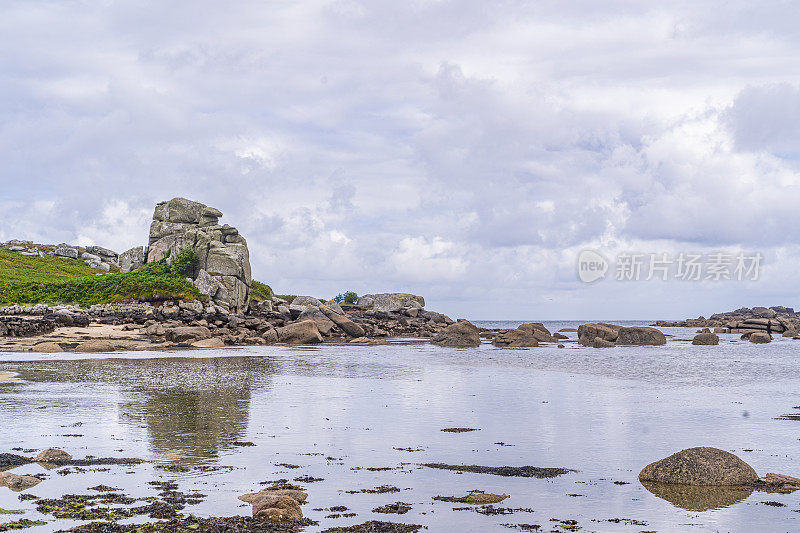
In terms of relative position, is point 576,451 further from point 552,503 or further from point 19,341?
point 19,341

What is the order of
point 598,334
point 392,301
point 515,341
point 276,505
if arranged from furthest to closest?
point 392,301, point 598,334, point 515,341, point 276,505

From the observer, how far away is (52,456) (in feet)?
37.6

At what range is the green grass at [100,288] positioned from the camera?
65188 millimetres

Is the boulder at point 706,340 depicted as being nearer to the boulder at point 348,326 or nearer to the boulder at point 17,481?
the boulder at point 348,326

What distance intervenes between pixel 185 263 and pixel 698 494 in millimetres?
69064

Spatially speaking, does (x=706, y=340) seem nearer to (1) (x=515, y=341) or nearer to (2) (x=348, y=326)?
(1) (x=515, y=341)

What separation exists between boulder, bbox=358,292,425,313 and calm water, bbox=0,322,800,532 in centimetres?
6680

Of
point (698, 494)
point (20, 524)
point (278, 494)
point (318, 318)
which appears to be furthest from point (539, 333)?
point (20, 524)

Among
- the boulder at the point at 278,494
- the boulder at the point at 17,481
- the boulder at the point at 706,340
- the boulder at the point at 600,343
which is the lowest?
the boulder at the point at 17,481

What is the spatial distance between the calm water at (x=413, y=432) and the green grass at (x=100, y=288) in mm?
36268

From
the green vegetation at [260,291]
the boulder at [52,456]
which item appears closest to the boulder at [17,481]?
the boulder at [52,456]

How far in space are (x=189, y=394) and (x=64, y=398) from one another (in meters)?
3.39

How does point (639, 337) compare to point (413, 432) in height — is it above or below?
above

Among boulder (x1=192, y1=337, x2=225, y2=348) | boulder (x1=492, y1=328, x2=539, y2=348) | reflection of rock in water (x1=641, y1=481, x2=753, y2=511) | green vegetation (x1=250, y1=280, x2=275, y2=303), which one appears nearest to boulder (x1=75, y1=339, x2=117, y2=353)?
boulder (x1=192, y1=337, x2=225, y2=348)
